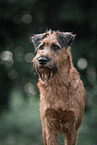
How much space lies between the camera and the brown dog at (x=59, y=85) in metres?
2.89

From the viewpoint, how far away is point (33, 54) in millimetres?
14523

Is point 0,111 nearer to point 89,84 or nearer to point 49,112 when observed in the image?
point 89,84

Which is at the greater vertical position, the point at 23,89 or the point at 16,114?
the point at 23,89

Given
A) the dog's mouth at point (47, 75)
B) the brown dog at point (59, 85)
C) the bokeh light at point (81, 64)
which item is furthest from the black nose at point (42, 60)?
the bokeh light at point (81, 64)

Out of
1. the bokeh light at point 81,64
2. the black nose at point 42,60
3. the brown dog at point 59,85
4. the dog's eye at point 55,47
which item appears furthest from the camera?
the bokeh light at point 81,64

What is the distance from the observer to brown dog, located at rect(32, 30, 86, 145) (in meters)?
2.89

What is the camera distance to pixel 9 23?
17188 millimetres

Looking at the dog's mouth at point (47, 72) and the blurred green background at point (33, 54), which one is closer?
the dog's mouth at point (47, 72)

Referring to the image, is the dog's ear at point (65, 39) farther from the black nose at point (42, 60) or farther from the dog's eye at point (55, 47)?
the black nose at point (42, 60)

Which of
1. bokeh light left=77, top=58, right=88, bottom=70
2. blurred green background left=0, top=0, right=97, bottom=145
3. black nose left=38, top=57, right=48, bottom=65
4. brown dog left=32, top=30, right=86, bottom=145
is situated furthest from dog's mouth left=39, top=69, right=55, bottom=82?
blurred green background left=0, top=0, right=97, bottom=145

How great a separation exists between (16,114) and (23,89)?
110 inches

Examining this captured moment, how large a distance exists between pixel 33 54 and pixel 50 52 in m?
11.6

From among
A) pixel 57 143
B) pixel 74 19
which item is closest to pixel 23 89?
pixel 74 19

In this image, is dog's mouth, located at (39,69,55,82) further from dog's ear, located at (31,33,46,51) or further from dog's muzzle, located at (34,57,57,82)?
dog's ear, located at (31,33,46,51)
